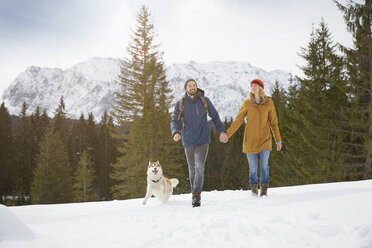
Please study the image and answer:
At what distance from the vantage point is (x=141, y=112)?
15.9 m

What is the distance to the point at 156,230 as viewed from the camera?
113 inches

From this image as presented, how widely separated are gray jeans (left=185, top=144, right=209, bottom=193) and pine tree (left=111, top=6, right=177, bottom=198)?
992 centimetres

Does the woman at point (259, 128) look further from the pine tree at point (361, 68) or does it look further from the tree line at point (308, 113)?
the pine tree at point (361, 68)

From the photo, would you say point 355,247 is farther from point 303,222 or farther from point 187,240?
point 187,240

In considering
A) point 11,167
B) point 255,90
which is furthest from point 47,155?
point 255,90

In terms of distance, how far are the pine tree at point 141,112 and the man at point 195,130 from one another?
9915mm

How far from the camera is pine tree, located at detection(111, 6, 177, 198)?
14.8 meters

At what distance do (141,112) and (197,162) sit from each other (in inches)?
461

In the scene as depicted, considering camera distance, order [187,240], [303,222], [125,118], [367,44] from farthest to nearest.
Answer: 1. [125,118]
2. [367,44]
3. [303,222]
4. [187,240]

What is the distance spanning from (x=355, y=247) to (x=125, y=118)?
1531 cm

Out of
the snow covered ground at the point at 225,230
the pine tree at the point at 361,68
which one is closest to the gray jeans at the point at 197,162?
the snow covered ground at the point at 225,230

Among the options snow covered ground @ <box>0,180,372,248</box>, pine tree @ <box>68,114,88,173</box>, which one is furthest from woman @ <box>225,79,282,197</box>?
pine tree @ <box>68,114,88,173</box>

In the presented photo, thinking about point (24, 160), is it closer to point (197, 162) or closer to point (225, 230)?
point (197, 162)

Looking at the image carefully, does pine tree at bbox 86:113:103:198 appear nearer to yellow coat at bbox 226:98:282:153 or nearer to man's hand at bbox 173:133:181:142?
man's hand at bbox 173:133:181:142
